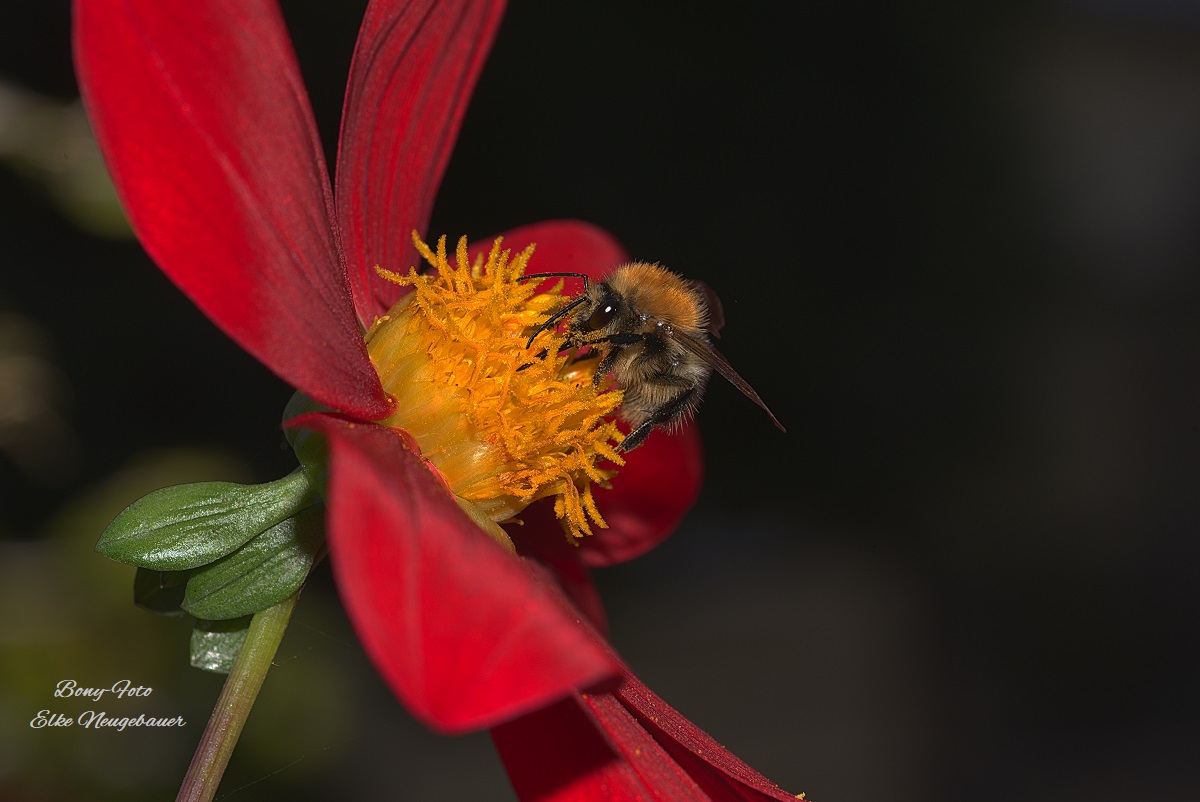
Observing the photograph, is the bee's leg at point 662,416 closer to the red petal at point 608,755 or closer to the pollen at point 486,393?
the pollen at point 486,393

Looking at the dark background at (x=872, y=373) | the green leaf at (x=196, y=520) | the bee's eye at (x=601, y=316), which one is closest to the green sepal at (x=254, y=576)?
the green leaf at (x=196, y=520)

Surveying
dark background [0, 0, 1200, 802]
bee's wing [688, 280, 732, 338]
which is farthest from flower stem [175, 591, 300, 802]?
dark background [0, 0, 1200, 802]

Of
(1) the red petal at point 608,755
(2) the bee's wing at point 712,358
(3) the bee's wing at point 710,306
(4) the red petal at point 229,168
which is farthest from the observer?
(3) the bee's wing at point 710,306

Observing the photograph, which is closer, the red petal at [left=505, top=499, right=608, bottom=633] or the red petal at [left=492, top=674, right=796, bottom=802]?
the red petal at [left=492, top=674, right=796, bottom=802]

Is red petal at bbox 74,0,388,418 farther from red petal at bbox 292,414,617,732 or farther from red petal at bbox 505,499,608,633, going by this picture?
red petal at bbox 505,499,608,633

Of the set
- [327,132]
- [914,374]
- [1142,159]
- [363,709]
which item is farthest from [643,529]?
[1142,159]

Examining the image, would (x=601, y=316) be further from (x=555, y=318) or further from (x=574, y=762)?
(x=574, y=762)

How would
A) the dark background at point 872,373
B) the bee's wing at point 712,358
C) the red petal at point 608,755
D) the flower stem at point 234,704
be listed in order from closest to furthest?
the flower stem at point 234,704
the red petal at point 608,755
the bee's wing at point 712,358
the dark background at point 872,373

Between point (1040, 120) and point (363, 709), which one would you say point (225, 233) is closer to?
point (363, 709)
